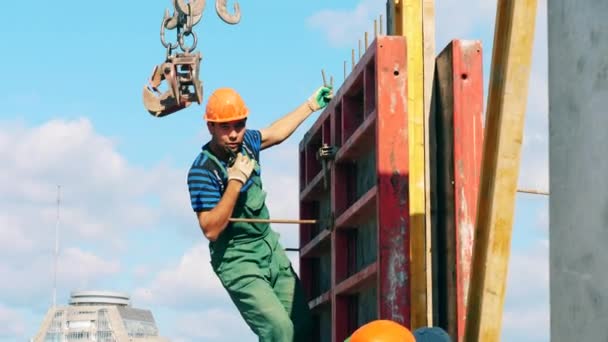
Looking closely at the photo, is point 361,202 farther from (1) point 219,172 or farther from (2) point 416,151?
(1) point 219,172

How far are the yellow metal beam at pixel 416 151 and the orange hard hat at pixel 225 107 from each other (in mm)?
1176

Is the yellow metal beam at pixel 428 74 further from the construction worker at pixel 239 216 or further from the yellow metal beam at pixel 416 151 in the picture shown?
the construction worker at pixel 239 216

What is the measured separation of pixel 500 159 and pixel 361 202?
2.21m

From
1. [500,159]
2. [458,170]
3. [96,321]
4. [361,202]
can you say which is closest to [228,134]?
[361,202]

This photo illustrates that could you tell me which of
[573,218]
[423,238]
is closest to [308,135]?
[423,238]

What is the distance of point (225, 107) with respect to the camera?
7332 millimetres

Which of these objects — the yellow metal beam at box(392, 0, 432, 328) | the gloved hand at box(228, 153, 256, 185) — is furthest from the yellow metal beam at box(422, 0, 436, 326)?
the gloved hand at box(228, 153, 256, 185)

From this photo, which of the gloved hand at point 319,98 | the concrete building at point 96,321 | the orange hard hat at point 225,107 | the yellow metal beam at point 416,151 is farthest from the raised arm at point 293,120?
the concrete building at point 96,321

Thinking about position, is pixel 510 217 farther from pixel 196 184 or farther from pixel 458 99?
pixel 196 184

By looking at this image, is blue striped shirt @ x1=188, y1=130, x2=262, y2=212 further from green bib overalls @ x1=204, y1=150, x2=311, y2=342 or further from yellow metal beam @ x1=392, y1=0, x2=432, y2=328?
yellow metal beam @ x1=392, y1=0, x2=432, y2=328

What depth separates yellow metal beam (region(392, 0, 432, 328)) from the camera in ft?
20.6

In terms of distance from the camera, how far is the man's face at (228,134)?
735cm

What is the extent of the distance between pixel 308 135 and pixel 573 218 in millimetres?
5751

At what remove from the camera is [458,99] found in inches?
246
